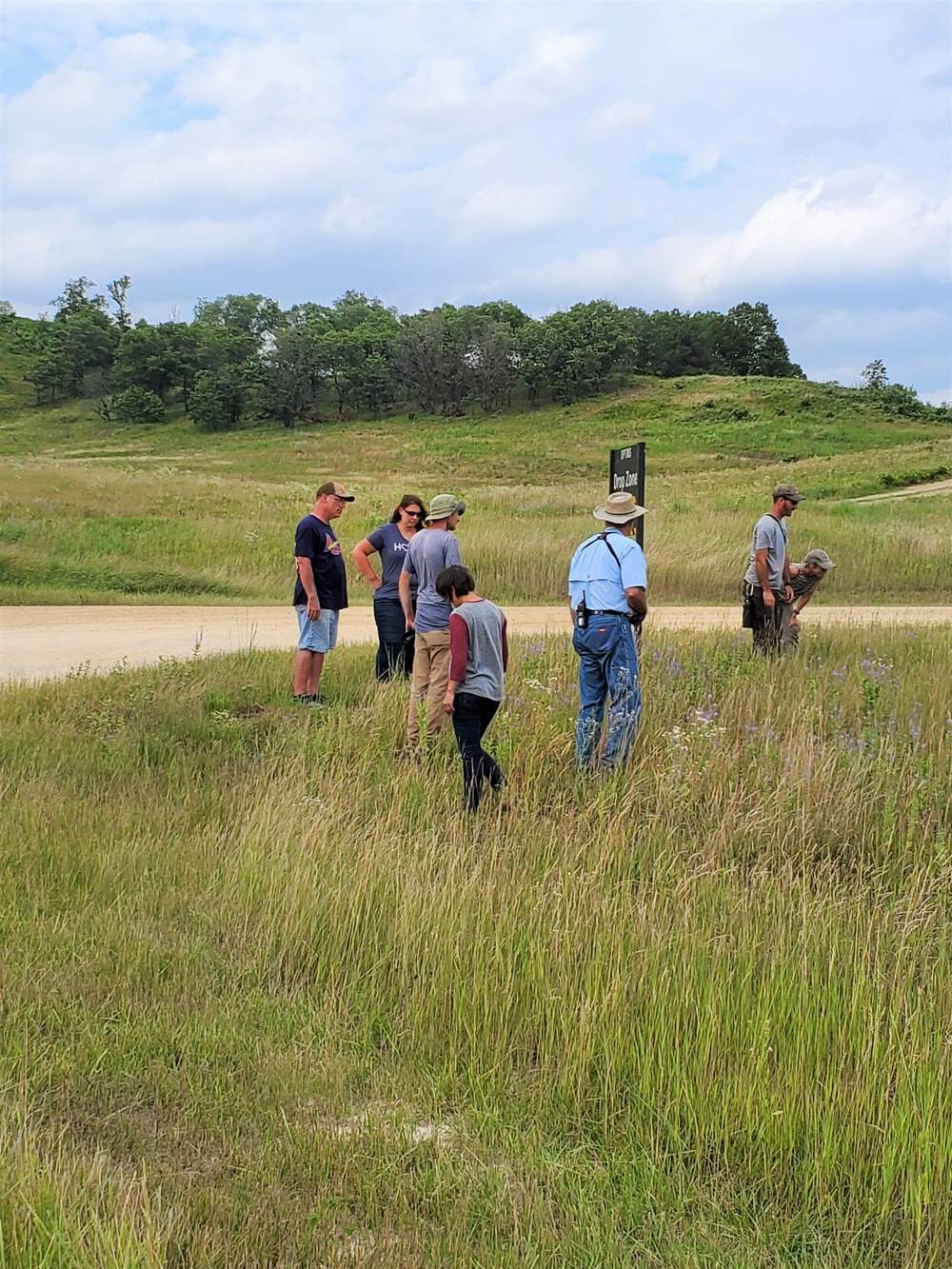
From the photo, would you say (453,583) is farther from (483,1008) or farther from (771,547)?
(771,547)

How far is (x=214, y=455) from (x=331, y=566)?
55561 millimetres

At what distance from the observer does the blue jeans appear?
647cm

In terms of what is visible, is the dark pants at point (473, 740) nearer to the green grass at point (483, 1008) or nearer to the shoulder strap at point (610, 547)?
the green grass at point (483, 1008)

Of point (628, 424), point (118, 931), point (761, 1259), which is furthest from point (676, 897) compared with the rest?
point (628, 424)

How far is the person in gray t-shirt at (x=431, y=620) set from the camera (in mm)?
7121

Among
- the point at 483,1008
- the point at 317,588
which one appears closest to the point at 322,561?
the point at 317,588

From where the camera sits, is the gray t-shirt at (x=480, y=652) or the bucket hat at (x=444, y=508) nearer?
the gray t-shirt at (x=480, y=652)

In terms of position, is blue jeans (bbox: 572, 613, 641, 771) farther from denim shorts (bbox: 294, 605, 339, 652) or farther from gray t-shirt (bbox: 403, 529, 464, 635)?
denim shorts (bbox: 294, 605, 339, 652)

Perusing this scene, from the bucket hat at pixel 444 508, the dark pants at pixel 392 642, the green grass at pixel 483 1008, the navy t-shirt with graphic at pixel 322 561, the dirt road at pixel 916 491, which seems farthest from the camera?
the dirt road at pixel 916 491

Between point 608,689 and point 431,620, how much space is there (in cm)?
133

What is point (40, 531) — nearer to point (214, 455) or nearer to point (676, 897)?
point (676, 897)

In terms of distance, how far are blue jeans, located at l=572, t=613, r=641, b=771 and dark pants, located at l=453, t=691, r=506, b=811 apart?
697 millimetres

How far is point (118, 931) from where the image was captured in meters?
4.20

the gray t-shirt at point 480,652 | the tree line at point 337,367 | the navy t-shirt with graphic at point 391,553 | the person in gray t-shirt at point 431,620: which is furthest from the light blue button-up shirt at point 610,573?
the tree line at point 337,367
